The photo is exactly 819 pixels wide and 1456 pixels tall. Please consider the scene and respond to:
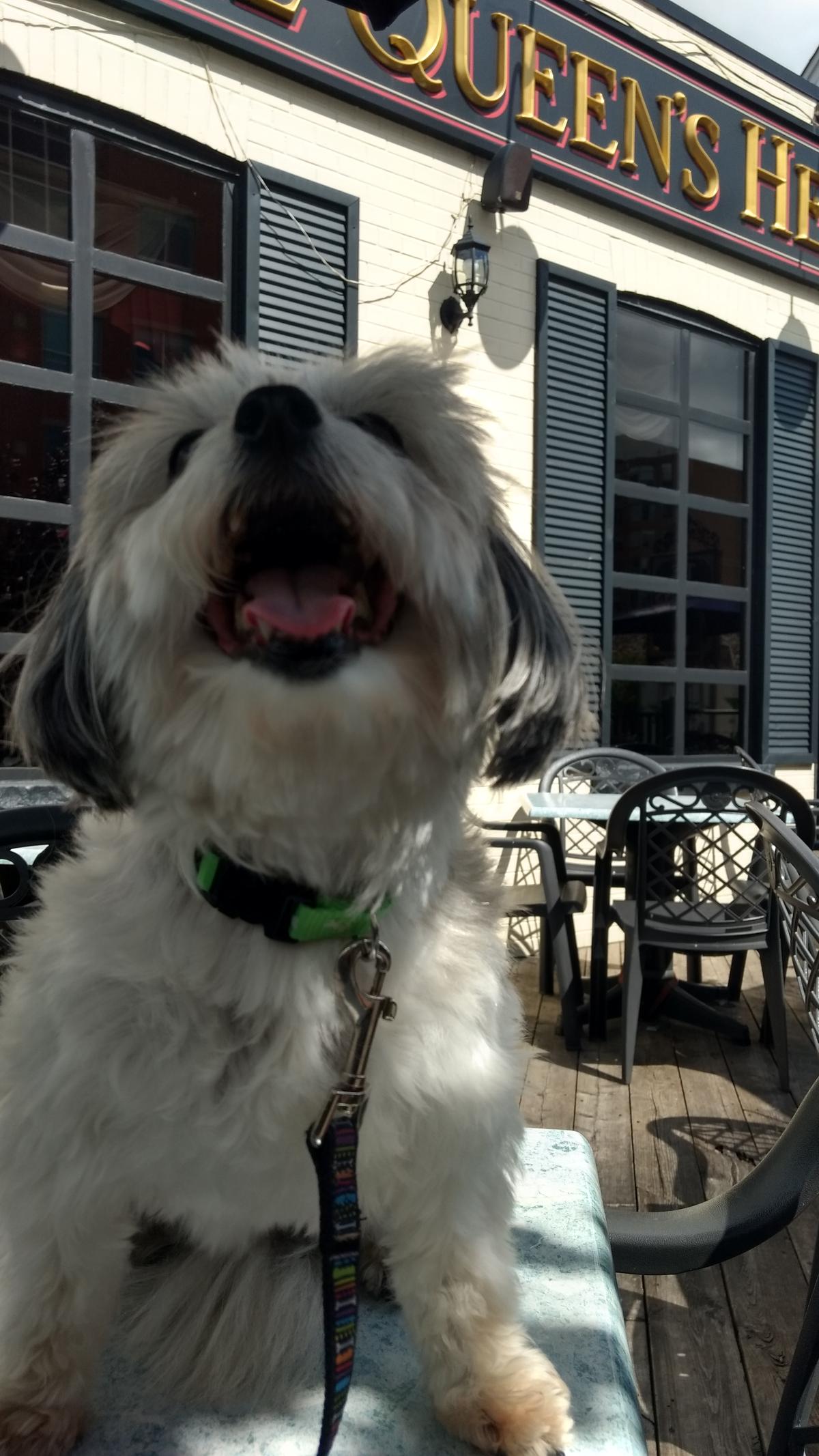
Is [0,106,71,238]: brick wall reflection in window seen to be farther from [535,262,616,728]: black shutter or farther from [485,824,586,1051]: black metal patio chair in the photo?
[485,824,586,1051]: black metal patio chair

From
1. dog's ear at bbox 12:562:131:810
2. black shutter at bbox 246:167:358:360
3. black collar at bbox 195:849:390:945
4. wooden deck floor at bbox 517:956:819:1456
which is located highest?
black shutter at bbox 246:167:358:360

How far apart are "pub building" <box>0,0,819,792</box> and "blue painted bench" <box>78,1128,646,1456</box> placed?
7.43 ft

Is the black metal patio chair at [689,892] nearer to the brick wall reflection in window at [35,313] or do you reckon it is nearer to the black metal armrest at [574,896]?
the black metal armrest at [574,896]

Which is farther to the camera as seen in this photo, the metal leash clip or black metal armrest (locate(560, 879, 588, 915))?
black metal armrest (locate(560, 879, 588, 915))

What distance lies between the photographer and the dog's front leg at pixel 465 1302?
3.92ft

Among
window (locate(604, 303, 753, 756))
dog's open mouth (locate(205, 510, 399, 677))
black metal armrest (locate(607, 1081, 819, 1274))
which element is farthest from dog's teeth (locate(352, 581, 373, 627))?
window (locate(604, 303, 753, 756))

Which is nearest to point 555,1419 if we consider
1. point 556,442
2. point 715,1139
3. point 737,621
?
point 715,1139

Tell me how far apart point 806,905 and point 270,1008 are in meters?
0.84

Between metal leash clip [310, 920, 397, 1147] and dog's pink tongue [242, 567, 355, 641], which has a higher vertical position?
dog's pink tongue [242, 567, 355, 641]

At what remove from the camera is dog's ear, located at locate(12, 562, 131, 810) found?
1.24 metres

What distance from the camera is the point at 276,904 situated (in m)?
1.17

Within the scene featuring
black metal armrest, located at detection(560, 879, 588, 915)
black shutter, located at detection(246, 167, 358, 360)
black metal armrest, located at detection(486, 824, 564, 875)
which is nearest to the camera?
black metal armrest, located at detection(486, 824, 564, 875)

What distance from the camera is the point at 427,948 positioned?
1.27 metres

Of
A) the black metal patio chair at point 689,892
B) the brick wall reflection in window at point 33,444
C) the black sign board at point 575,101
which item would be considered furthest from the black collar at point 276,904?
the black sign board at point 575,101
